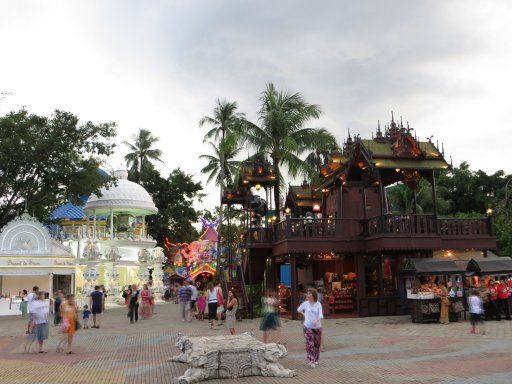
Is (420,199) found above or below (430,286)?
above

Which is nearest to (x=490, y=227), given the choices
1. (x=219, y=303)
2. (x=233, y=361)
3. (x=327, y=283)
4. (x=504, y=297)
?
(x=504, y=297)

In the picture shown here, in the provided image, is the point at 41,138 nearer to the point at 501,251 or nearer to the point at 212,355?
the point at 212,355

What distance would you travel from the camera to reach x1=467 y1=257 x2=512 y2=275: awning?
20203 mm

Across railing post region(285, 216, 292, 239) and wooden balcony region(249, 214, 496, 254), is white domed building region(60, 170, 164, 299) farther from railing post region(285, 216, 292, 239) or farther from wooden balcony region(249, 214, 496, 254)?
railing post region(285, 216, 292, 239)

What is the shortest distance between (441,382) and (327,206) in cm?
1969

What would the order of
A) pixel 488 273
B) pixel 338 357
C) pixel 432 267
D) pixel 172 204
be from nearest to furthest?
1. pixel 338 357
2. pixel 432 267
3. pixel 488 273
4. pixel 172 204

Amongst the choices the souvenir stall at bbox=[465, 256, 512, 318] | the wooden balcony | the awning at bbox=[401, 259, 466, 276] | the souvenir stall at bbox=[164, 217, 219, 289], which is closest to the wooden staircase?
the wooden balcony

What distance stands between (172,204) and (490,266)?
41523 mm

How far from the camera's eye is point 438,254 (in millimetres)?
23141

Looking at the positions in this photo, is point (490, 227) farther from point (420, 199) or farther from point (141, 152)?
point (141, 152)

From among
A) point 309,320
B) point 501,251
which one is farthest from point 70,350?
point 501,251

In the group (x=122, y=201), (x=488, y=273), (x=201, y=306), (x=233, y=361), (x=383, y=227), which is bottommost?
(x=233, y=361)

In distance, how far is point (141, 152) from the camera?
60375 mm

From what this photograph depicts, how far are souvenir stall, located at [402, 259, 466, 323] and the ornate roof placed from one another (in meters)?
26.0
